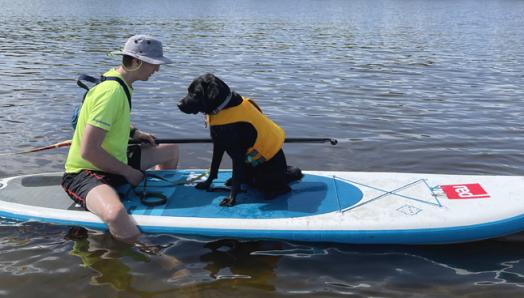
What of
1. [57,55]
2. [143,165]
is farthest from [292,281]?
[57,55]

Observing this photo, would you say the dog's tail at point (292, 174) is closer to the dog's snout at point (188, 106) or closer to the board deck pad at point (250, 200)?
the board deck pad at point (250, 200)

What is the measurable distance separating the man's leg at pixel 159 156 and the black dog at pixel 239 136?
30.6 inches

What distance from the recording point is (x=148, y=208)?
18.1ft

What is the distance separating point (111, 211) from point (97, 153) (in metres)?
0.54

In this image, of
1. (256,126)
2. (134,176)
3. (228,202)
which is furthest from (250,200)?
(134,176)

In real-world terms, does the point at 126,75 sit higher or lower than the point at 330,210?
higher

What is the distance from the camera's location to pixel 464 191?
5.69 meters

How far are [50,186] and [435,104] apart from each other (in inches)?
355

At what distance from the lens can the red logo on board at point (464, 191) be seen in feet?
18.3

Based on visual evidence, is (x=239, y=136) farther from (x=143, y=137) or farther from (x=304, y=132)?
(x=304, y=132)

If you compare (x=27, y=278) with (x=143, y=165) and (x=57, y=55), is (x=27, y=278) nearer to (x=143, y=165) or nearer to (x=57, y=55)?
(x=143, y=165)

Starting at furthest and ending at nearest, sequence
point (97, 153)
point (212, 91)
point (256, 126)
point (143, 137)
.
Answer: point (143, 137)
point (256, 126)
point (212, 91)
point (97, 153)

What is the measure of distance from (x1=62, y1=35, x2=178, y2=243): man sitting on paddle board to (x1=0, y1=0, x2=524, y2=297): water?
0.51 m

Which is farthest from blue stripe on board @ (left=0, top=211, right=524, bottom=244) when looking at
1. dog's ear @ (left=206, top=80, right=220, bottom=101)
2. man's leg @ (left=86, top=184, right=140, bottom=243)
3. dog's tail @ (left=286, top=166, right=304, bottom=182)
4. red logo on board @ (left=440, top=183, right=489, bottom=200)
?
dog's ear @ (left=206, top=80, right=220, bottom=101)
